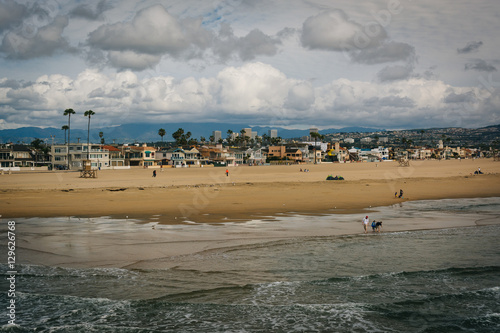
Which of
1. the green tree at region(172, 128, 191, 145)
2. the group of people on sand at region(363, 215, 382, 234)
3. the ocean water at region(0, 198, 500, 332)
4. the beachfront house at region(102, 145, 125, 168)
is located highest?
the green tree at region(172, 128, 191, 145)

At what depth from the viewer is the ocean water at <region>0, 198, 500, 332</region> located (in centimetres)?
977

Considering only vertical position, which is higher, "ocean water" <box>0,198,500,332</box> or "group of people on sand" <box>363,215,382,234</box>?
"group of people on sand" <box>363,215,382,234</box>

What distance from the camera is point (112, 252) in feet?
51.8

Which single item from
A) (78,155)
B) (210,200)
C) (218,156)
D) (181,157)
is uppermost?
(218,156)

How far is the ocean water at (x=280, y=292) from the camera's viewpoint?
977 cm

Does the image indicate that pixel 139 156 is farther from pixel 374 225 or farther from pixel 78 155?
pixel 374 225

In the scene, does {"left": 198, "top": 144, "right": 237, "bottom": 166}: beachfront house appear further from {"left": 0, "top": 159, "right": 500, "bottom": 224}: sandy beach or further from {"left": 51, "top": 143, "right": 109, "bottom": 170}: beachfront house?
{"left": 0, "top": 159, "right": 500, "bottom": 224}: sandy beach

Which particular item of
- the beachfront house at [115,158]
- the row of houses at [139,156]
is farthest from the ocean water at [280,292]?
the beachfront house at [115,158]

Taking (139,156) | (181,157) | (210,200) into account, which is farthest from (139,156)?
(210,200)

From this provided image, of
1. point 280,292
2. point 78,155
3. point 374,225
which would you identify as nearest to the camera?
point 280,292

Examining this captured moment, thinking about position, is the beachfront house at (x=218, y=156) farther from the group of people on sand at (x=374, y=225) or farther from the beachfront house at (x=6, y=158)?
the group of people on sand at (x=374, y=225)

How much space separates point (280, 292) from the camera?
38.1 feet

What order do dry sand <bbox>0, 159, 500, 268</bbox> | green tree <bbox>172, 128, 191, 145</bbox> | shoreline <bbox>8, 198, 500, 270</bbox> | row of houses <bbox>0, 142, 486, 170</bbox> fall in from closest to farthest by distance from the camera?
shoreline <bbox>8, 198, 500, 270</bbox>
dry sand <bbox>0, 159, 500, 268</bbox>
row of houses <bbox>0, 142, 486, 170</bbox>
green tree <bbox>172, 128, 191, 145</bbox>

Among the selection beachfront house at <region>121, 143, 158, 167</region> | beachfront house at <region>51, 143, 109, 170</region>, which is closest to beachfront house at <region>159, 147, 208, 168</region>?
beachfront house at <region>121, 143, 158, 167</region>
